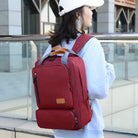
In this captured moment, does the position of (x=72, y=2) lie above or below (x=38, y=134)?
above

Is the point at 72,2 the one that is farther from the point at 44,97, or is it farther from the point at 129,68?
the point at 129,68

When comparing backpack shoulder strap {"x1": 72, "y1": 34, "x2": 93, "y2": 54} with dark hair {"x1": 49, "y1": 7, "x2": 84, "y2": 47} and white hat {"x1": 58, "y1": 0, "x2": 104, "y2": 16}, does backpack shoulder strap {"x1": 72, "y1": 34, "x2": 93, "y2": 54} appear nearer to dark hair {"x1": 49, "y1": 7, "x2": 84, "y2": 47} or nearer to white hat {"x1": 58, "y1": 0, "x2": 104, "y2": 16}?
dark hair {"x1": 49, "y1": 7, "x2": 84, "y2": 47}

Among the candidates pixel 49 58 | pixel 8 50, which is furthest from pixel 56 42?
pixel 8 50

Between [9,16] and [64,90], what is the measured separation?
12.1m

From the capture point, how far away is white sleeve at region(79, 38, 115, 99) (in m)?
1.50

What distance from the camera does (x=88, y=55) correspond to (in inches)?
60.1

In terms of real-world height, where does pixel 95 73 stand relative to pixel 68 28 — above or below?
below

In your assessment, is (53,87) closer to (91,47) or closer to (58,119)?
(58,119)

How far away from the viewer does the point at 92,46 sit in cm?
153

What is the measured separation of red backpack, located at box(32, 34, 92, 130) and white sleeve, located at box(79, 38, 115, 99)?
33 mm

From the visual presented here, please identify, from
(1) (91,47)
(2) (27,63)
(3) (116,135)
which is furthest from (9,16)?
(1) (91,47)

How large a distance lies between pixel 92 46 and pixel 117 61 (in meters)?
1.56

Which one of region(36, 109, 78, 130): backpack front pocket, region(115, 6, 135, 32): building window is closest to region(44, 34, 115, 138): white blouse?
region(36, 109, 78, 130): backpack front pocket

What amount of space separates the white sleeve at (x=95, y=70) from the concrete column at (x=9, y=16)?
1199 cm
